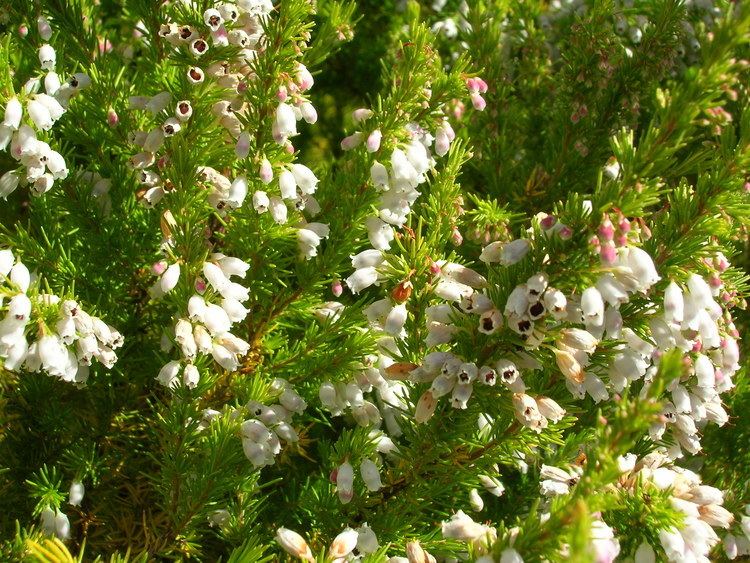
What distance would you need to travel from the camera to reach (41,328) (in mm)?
1459

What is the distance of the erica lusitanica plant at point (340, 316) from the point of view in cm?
129

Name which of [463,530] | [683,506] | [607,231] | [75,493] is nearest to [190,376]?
[75,493]

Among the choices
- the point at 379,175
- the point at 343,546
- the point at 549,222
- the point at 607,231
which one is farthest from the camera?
the point at 379,175

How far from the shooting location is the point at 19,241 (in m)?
1.75

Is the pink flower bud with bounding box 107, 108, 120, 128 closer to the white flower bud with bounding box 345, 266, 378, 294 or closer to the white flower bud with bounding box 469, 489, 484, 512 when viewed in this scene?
the white flower bud with bounding box 345, 266, 378, 294

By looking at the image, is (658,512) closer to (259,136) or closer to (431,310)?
(431,310)

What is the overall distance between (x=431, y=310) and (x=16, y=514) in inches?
48.9

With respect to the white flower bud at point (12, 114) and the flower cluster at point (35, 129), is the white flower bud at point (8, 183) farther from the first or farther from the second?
the white flower bud at point (12, 114)

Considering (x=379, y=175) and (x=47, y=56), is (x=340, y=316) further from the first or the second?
(x=47, y=56)

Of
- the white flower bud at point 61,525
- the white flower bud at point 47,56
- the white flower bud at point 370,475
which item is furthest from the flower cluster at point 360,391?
the white flower bud at point 47,56

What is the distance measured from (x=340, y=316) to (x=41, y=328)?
66cm

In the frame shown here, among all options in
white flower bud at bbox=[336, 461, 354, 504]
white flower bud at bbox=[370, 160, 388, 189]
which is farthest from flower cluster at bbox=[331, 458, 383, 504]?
white flower bud at bbox=[370, 160, 388, 189]

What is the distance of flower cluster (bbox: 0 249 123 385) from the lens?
1421 millimetres

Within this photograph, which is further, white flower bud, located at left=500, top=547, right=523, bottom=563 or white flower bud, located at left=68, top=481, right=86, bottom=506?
white flower bud, located at left=68, top=481, right=86, bottom=506
